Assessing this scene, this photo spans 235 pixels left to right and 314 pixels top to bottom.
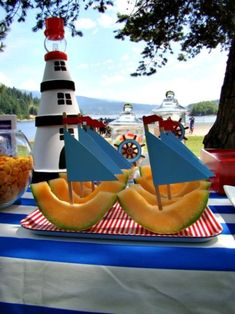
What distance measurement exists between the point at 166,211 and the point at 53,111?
0.53 m

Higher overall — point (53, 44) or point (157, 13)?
point (157, 13)

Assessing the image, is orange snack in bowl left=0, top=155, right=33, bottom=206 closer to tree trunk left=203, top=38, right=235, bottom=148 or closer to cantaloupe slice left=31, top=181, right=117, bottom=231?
cantaloupe slice left=31, top=181, right=117, bottom=231

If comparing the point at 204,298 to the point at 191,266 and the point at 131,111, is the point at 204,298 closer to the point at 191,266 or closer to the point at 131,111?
the point at 191,266

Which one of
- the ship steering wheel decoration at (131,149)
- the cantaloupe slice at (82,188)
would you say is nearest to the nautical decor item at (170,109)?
the ship steering wheel decoration at (131,149)

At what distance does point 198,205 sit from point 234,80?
1700 mm

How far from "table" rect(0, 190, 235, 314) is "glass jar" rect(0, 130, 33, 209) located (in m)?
0.19

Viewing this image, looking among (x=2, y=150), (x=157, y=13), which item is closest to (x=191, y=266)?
(x=2, y=150)

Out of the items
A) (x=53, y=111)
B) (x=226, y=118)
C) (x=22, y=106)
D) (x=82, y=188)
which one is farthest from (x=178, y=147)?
(x=22, y=106)

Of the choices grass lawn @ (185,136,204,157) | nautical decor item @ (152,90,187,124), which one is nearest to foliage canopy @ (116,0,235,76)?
grass lawn @ (185,136,204,157)

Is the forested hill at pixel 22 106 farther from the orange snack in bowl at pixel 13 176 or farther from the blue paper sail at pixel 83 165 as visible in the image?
the blue paper sail at pixel 83 165

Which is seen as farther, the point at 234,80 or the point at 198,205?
the point at 234,80

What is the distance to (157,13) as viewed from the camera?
134 inches

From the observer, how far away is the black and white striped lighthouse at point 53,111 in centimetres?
88

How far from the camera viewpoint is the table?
368mm
